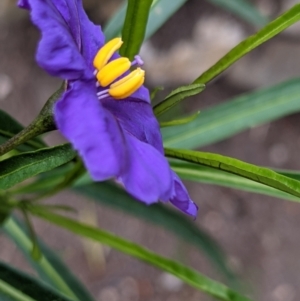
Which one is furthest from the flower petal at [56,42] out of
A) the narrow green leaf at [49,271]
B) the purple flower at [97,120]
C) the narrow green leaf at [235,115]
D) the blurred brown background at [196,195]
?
the blurred brown background at [196,195]

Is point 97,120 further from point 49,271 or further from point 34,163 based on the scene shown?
point 49,271

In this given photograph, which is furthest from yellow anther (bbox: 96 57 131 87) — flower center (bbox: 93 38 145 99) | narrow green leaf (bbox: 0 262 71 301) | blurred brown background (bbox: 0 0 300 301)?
blurred brown background (bbox: 0 0 300 301)

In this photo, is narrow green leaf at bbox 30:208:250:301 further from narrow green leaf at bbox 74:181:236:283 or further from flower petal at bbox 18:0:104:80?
flower petal at bbox 18:0:104:80

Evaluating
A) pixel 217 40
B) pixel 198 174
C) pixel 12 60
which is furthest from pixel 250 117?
pixel 12 60

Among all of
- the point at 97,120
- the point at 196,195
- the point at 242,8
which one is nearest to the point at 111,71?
the point at 97,120

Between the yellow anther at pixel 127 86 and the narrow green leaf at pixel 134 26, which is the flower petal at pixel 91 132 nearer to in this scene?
the yellow anther at pixel 127 86
